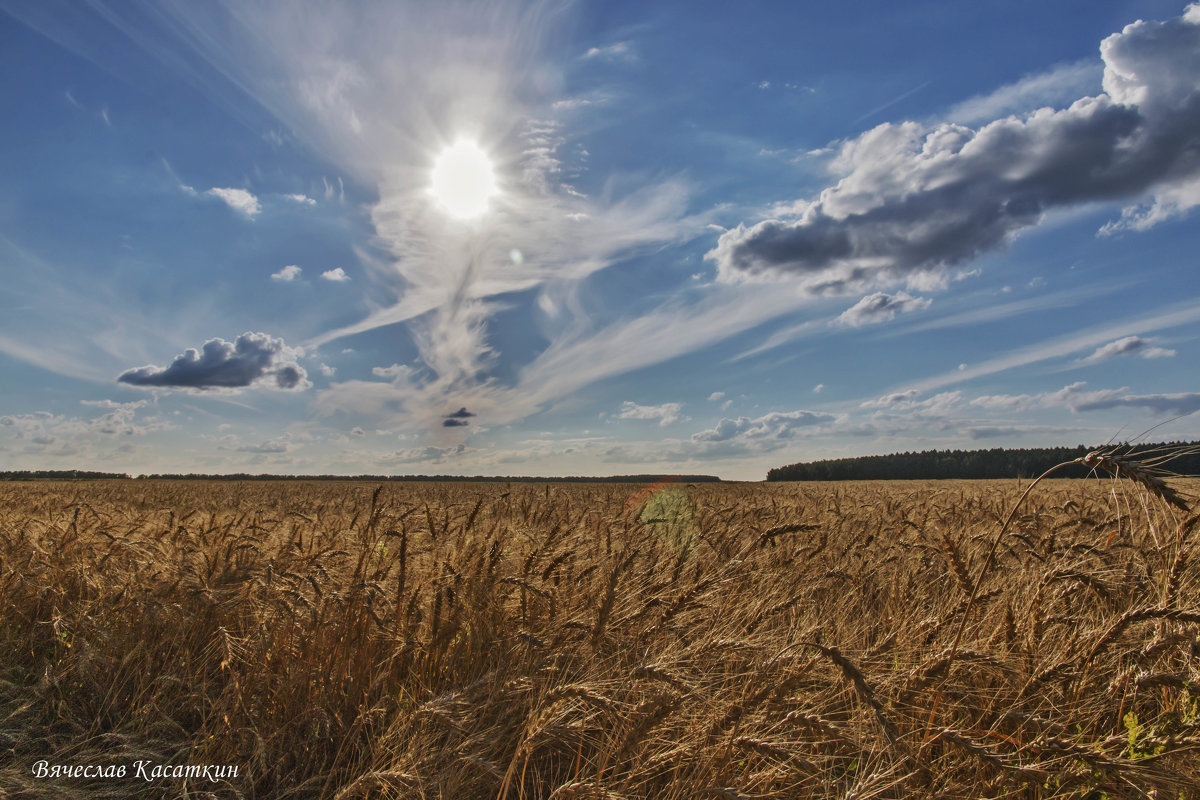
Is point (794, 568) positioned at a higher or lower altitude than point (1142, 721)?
higher

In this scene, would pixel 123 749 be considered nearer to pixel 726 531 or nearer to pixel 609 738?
pixel 609 738

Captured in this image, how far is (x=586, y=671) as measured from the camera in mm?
3111

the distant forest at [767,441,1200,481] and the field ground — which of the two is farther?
the distant forest at [767,441,1200,481]

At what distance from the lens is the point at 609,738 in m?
2.54

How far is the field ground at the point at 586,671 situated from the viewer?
2410mm

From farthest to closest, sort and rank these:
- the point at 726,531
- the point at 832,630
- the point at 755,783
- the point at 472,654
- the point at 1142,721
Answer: the point at 726,531, the point at 832,630, the point at 472,654, the point at 1142,721, the point at 755,783

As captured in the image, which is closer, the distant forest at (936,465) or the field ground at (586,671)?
the field ground at (586,671)

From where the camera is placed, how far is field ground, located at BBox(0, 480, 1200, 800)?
7.91 ft

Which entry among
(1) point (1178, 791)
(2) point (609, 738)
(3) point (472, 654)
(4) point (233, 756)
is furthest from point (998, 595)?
(4) point (233, 756)

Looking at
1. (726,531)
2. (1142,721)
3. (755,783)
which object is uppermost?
(726,531)

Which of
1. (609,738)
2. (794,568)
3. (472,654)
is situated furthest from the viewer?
(794,568)

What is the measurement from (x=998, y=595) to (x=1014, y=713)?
135 cm

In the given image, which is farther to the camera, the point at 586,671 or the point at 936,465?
the point at 936,465

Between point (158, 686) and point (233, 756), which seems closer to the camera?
point (233, 756)
